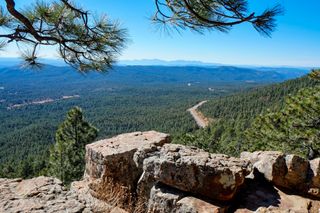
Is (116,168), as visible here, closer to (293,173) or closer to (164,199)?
(164,199)

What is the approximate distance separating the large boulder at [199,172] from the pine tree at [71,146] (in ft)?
51.6

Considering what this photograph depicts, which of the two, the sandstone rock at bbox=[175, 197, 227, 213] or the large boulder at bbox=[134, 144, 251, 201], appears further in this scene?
the large boulder at bbox=[134, 144, 251, 201]

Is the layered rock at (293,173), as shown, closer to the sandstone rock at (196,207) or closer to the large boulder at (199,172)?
the large boulder at (199,172)

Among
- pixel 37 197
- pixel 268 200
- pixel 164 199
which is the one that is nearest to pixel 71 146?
pixel 164 199

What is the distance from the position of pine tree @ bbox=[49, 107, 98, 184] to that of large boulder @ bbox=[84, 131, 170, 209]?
13.7 meters

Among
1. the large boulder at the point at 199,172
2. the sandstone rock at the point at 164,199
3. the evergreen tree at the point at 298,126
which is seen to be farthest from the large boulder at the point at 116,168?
the evergreen tree at the point at 298,126

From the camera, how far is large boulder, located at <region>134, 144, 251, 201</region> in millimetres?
4438

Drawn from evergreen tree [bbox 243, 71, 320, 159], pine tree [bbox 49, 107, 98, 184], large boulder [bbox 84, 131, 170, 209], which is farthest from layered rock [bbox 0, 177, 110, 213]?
pine tree [bbox 49, 107, 98, 184]

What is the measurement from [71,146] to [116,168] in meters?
14.7

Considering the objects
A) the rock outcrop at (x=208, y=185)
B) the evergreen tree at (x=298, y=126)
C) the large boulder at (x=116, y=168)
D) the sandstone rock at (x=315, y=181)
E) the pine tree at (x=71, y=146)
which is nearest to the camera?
the rock outcrop at (x=208, y=185)

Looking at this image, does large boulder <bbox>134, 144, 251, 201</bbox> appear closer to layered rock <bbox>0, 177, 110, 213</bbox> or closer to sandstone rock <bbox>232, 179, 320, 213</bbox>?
sandstone rock <bbox>232, 179, 320, 213</bbox>

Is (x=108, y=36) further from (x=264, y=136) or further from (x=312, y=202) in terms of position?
(x=264, y=136)

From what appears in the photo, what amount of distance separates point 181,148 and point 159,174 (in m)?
0.69

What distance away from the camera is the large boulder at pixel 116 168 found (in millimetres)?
5391
